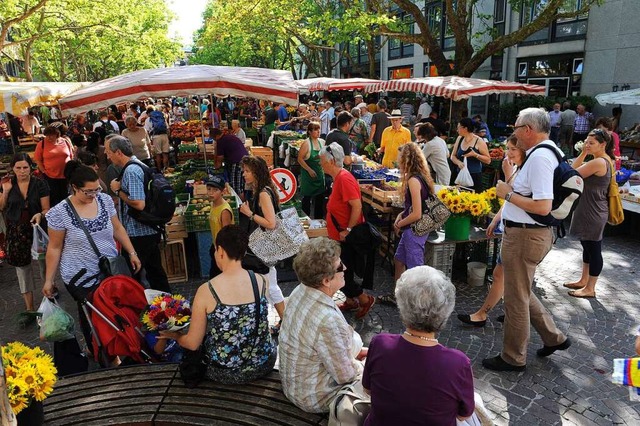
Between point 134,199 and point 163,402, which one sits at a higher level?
point 134,199

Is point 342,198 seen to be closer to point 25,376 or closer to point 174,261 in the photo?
point 174,261

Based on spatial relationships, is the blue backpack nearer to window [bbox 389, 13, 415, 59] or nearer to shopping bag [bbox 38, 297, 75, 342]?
shopping bag [bbox 38, 297, 75, 342]

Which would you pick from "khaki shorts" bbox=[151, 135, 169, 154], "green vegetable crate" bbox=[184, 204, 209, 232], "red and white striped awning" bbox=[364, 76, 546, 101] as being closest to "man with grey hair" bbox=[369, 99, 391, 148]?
"red and white striped awning" bbox=[364, 76, 546, 101]

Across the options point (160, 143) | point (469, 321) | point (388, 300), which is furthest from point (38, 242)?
point (160, 143)

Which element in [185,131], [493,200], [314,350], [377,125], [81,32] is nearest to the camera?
[314,350]

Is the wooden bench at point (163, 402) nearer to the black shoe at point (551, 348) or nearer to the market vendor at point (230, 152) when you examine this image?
the black shoe at point (551, 348)

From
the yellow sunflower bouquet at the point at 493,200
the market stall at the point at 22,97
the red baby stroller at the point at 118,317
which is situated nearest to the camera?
the red baby stroller at the point at 118,317

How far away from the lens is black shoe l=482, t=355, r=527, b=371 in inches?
171

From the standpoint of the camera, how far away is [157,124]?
45.4 ft

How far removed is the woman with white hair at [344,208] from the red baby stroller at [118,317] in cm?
212

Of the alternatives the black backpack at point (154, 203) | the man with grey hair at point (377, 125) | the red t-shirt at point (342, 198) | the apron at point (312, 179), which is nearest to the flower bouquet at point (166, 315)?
the black backpack at point (154, 203)

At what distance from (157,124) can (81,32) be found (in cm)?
1318

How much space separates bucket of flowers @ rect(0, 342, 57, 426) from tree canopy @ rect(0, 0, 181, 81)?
1459cm

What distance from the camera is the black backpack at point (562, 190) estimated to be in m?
3.76
